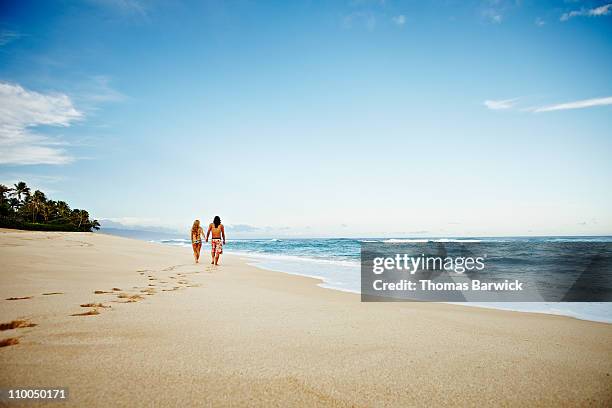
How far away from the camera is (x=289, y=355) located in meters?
3.14

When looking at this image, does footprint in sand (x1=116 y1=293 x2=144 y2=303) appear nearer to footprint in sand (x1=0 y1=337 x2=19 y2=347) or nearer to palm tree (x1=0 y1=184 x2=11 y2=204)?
footprint in sand (x1=0 y1=337 x2=19 y2=347)

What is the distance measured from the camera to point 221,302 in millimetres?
5695

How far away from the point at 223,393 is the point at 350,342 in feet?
5.65

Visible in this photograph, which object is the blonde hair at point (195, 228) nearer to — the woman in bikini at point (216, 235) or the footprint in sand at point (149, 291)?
the woman in bikini at point (216, 235)

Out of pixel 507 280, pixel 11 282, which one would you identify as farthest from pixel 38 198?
pixel 507 280

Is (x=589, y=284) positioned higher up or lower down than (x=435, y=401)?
lower down

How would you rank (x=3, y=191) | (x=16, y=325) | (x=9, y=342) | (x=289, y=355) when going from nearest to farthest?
(x=9, y=342)
(x=289, y=355)
(x=16, y=325)
(x=3, y=191)

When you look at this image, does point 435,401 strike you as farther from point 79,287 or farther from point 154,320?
point 79,287

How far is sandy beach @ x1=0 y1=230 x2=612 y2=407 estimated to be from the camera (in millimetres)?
2385

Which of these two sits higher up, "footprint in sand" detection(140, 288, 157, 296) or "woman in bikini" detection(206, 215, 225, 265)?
"woman in bikini" detection(206, 215, 225, 265)

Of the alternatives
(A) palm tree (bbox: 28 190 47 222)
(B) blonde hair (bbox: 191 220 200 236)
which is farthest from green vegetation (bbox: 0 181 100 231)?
(B) blonde hair (bbox: 191 220 200 236)

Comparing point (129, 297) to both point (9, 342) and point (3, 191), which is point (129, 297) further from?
point (3, 191)

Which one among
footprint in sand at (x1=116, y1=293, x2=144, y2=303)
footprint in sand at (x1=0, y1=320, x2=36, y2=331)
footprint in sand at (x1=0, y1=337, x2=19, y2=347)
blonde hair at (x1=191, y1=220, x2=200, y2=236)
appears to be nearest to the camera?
footprint in sand at (x1=0, y1=337, x2=19, y2=347)

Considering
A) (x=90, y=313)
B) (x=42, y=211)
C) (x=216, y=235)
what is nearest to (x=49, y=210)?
(x=42, y=211)
